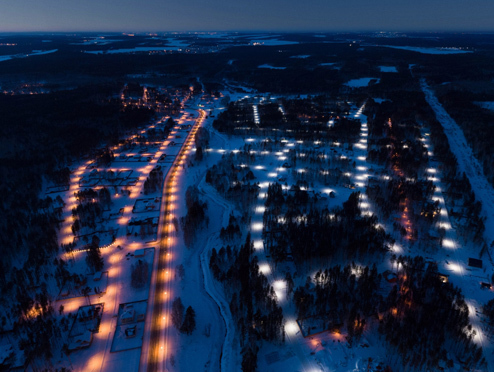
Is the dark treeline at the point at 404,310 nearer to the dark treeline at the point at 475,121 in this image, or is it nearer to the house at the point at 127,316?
the house at the point at 127,316

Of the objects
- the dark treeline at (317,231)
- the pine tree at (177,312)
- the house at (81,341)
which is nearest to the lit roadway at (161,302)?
the pine tree at (177,312)

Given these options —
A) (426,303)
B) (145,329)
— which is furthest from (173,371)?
(426,303)

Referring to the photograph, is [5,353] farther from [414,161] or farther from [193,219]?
[414,161]

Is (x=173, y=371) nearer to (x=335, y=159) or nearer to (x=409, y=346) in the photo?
(x=409, y=346)

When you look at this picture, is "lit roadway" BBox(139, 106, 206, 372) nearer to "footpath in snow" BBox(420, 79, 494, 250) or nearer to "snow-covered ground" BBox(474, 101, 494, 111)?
"footpath in snow" BBox(420, 79, 494, 250)

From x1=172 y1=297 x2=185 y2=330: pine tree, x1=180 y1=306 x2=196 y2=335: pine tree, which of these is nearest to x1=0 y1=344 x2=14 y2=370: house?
x1=172 y1=297 x2=185 y2=330: pine tree
